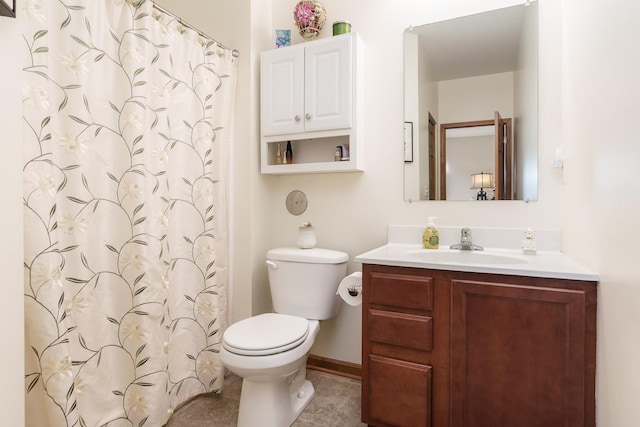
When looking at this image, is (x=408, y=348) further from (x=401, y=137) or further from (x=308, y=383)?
(x=401, y=137)

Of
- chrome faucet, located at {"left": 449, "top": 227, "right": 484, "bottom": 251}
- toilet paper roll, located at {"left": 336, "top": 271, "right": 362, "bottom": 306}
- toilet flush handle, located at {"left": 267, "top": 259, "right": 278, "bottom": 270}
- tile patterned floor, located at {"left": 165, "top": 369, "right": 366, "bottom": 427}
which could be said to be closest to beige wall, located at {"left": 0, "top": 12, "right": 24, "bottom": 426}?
tile patterned floor, located at {"left": 165, "top": 369, "right": 366, "bottom": 427}

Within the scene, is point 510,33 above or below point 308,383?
above

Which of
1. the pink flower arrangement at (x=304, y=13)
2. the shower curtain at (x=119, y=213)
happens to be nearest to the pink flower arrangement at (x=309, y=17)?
the pink flower arrangement at (x=304, y=13)

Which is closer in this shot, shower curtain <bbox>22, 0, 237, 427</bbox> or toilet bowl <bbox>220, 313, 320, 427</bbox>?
shower curtain <bbox>22, 0, 237, 427</bbox>

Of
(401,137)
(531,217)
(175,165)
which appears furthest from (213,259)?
(531,217)

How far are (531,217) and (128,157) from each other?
190cm

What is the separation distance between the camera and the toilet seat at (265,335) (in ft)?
4.72

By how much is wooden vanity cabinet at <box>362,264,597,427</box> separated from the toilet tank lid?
398 millimetres

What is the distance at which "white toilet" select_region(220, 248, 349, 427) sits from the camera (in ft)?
4.75

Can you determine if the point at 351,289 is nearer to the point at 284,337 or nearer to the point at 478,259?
the point at 284,337

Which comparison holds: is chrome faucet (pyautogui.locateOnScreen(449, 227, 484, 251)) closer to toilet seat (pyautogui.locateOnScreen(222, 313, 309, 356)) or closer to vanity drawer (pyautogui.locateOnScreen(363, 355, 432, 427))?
vanity drawer (pyautogui.locateOnScreen(363, 355, 432, 427))

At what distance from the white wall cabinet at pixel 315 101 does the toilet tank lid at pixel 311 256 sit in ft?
1.57

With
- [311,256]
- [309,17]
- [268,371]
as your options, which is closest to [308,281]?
[311,256]

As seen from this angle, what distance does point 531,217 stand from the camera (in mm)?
1675
